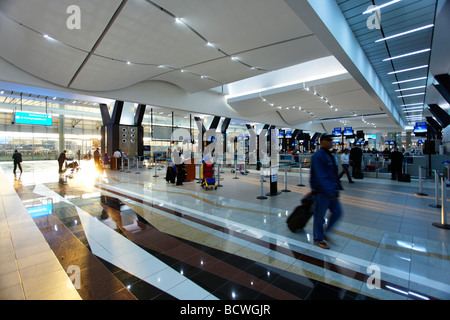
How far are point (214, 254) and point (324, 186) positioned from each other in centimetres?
176

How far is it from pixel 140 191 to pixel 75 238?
12.7 ft

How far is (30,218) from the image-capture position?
4.40 m

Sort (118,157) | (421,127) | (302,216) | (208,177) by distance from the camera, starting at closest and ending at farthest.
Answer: (302,216), (208,177), (421,127), (118,157)

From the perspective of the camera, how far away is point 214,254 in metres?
2.89

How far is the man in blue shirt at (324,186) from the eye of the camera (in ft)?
Answer: 9.45

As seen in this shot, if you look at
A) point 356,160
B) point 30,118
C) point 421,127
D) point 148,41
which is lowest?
point 356,160

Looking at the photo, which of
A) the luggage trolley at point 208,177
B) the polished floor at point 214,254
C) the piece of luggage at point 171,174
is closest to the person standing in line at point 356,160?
the polished floor at point 214,254

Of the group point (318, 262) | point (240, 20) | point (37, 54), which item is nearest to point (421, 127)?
point (240, 20)

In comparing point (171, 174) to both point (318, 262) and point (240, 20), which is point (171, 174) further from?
point (318, 262)

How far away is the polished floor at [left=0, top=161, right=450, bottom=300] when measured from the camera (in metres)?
2.14

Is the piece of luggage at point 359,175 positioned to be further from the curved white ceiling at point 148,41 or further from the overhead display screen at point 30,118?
the overhead display screen at point 30,118

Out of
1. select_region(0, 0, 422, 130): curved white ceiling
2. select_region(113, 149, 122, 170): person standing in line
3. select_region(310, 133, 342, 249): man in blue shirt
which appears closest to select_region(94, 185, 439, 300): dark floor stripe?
select_region(310, 133, 342, 249): man in blue shirt
